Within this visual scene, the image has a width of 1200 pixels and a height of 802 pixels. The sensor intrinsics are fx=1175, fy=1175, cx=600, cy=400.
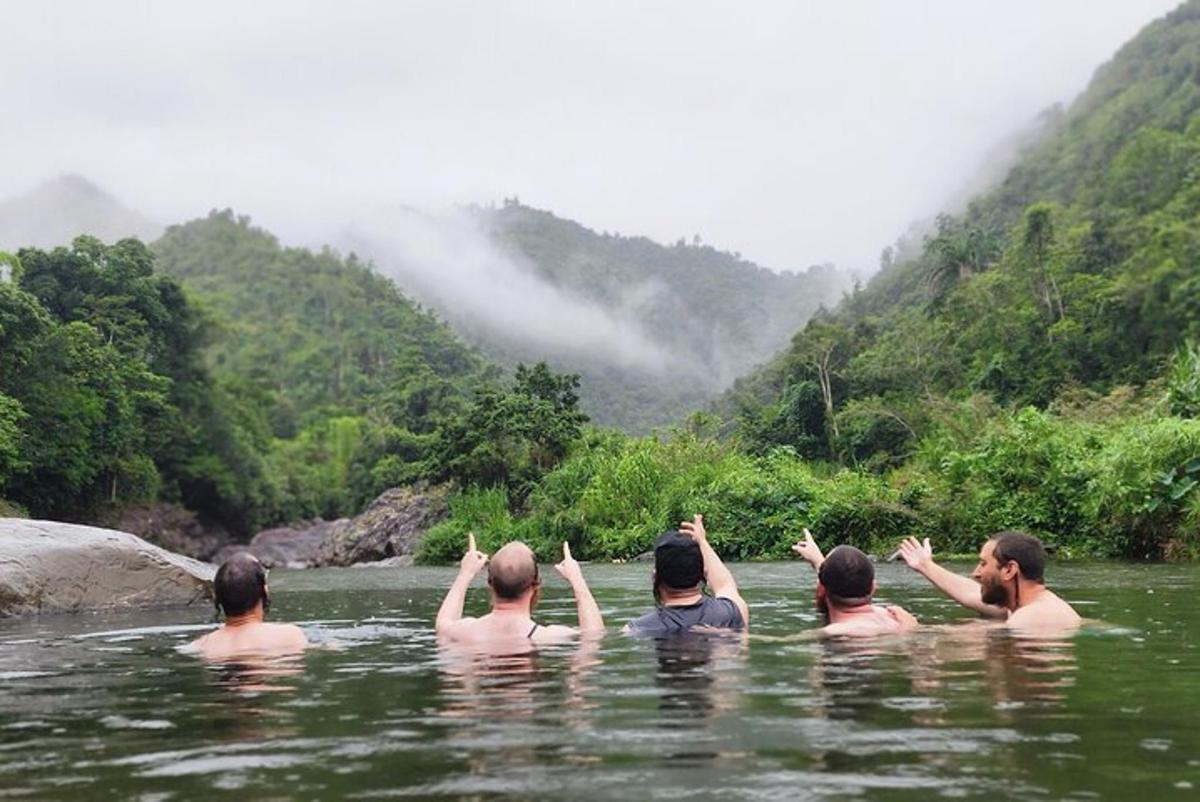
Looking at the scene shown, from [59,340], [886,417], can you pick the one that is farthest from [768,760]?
[59,340]

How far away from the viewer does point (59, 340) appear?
45875 millimetres

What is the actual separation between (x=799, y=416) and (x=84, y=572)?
4145cm

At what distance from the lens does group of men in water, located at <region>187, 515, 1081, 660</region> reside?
680cm

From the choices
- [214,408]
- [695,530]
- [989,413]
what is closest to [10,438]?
[214,408]

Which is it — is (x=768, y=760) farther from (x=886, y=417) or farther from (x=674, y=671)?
(x=886, y=417)

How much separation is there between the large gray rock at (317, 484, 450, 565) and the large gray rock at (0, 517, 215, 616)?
111ft

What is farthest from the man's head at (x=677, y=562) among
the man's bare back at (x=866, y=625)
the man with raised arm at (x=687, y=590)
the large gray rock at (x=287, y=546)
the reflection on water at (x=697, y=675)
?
→ the large gray rock at (x=287, y=546)

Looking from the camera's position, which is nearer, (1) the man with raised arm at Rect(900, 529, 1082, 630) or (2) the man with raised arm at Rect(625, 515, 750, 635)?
(2) the man with raised arm at Rect(625, 515, 750, 635)

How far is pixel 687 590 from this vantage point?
7.10 meters

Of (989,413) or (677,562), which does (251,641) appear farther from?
(989,413)

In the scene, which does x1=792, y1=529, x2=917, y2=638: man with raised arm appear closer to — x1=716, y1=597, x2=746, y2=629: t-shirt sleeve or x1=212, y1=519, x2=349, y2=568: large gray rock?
x1=716, y1=597, x2=746, y2=629: t-shirt sleeve

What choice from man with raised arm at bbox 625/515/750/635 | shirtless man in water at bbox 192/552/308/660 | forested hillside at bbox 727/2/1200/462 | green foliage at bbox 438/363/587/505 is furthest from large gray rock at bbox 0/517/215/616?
forested hillside at bbox 727/2/1200/462

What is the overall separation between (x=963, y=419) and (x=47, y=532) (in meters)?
27.0

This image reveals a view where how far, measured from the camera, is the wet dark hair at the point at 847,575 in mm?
6820
